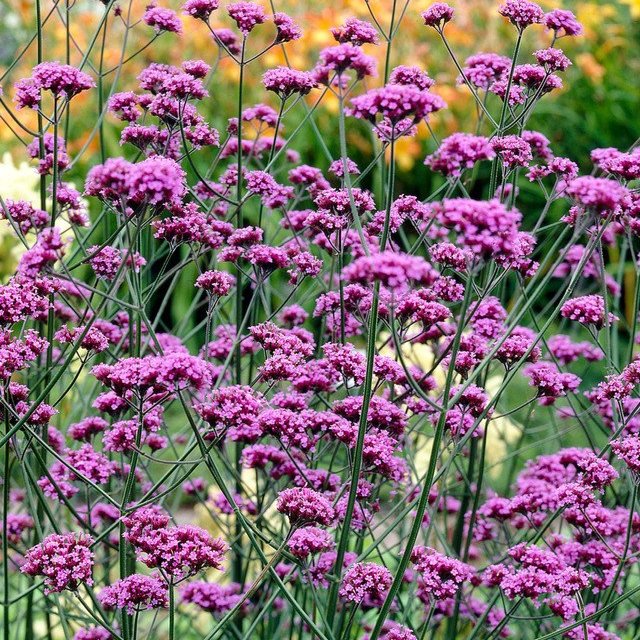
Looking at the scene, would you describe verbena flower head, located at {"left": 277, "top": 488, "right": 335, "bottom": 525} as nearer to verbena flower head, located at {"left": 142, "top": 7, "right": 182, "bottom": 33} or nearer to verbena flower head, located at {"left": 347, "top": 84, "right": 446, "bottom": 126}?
verbena flower head, located at {"left": 347, "top": 84, "right": 446, "bottom": 126}

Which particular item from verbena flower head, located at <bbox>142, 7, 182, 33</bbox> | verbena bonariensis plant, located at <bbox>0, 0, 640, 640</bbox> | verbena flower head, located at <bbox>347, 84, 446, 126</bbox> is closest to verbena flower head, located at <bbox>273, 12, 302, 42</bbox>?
verbena bonariensis plant, located at <bbox>0, 0, 640, 640</bbox>

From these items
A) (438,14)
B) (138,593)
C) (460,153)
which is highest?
(438,14)

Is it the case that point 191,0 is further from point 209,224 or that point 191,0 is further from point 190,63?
point 209,224

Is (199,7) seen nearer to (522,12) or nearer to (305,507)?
(522,12)

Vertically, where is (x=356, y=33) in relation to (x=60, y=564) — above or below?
above

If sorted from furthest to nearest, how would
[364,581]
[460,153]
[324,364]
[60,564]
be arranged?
[324,364] → [364,581] → [60,564] → [460,153]

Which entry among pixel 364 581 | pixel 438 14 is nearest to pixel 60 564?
pixel 364 581

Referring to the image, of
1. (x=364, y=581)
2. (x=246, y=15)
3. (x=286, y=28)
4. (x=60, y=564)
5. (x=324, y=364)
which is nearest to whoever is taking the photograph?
(x=60, y=564)

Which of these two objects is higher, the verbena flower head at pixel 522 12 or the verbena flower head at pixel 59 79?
the verbena flower head at pixel 522 12

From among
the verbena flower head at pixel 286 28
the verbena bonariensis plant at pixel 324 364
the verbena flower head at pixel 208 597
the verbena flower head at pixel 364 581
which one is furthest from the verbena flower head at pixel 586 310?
the verbena flower head at pixel 208 597

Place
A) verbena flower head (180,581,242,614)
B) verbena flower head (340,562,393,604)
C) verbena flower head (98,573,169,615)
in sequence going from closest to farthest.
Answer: verbena flower head (98,573,169,615) → verbena flower head (340,562,393,604) → verbena flower head (180,581,242,614)

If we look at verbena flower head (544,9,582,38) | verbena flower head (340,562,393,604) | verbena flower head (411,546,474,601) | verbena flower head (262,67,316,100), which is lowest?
verbena flower head (340,562,393,604)

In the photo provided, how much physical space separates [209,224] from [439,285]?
2.40ft

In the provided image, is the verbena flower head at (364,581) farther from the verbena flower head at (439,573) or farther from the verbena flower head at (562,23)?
the verbena flower head at (562,23)
